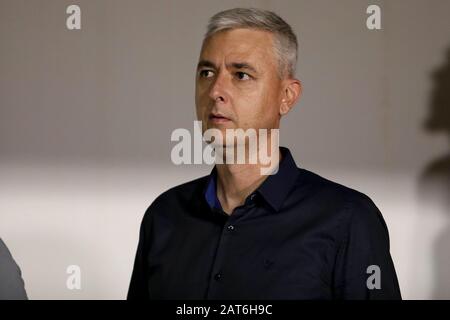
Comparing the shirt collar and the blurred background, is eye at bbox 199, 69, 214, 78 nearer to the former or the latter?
the shirt collar

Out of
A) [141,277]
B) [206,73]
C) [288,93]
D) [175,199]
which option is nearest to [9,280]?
→ [141,277]

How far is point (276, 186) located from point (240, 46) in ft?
0.85

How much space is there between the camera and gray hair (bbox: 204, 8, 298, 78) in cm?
129

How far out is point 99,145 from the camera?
2.14 metres

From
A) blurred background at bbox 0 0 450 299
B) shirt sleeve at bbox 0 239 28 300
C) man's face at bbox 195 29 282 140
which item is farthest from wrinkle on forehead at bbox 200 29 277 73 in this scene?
blurred background at bbox 0 0 450 299

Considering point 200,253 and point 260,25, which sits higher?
point 260,25

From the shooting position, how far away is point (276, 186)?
129 cm

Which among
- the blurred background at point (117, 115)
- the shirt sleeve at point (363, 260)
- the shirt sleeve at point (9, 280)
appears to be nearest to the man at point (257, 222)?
the shirt sleeve at point (363, 260)

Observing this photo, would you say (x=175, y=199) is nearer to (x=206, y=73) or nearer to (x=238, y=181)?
(x=238, y=181)
